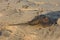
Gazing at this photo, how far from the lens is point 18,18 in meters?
4.84

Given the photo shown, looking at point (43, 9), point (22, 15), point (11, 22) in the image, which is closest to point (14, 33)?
point (11, 22)

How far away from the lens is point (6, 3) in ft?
20.5

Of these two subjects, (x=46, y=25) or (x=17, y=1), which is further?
(x=17, y=1)

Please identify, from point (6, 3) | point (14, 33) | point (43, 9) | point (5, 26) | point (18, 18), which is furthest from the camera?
point (6, 3)

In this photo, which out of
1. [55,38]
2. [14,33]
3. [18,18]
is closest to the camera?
[55,38]

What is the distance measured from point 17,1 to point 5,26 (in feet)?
7.54

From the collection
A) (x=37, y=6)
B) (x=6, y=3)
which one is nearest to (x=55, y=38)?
(x=37, y=6)

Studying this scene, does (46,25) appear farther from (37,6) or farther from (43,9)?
(37,6)

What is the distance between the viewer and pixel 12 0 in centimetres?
663

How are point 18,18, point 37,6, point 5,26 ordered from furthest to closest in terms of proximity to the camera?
point 37,6 → point 18,18 → point 5,26

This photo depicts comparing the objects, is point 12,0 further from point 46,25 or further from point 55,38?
point 55,38

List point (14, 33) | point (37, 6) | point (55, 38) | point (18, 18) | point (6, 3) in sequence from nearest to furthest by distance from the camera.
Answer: point (55, 38) < point (14, 33) < point (18, 18) < point (37, 6) < point (6, 3)

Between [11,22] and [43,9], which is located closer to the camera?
[11,22]

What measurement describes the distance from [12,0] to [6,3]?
0.42m
